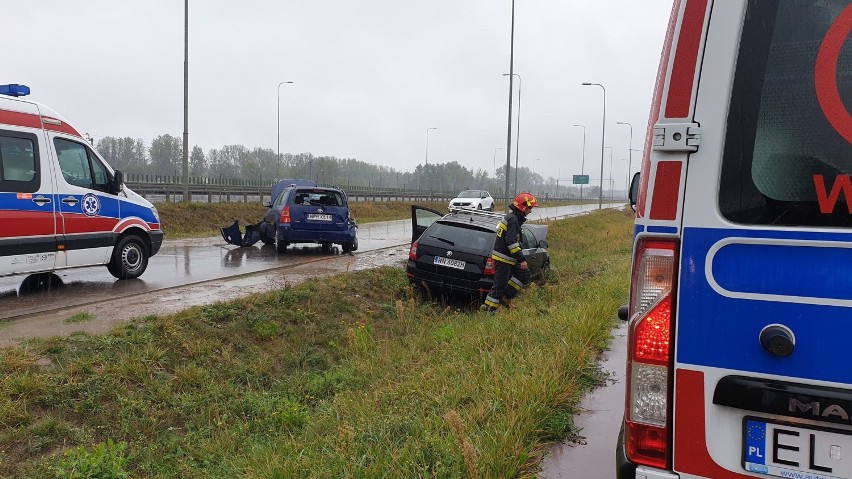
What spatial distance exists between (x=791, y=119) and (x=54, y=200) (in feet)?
28.2

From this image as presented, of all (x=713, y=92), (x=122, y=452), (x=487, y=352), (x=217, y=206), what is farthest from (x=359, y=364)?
(x=217, y=206)

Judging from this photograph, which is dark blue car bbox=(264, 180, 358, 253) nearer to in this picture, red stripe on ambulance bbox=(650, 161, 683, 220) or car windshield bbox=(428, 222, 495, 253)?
car windshield bbox=(428, 222, 495, 253)

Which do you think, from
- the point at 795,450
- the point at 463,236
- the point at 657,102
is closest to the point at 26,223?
the point at 463,236

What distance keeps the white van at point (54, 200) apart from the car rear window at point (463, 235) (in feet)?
15.7

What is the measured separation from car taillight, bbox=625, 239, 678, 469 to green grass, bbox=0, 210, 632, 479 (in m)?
1.06

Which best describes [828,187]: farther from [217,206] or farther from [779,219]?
[217,206]

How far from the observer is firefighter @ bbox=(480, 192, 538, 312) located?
833cm

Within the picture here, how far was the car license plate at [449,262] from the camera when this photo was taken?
928 centimetres

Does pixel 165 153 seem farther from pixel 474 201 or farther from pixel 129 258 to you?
pixel 129 258

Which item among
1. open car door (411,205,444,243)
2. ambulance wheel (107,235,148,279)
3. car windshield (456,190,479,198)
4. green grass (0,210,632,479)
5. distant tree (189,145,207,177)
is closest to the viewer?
green grass (0,210,632,479)

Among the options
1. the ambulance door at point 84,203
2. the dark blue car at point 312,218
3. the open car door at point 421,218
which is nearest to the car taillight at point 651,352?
the ambulance door at point 84,203

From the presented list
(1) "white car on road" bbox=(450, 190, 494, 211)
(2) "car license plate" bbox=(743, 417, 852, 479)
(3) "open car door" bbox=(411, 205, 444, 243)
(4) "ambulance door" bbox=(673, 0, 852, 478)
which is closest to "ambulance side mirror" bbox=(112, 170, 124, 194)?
(3) "open car door" bbox=(411, 205, 444, 243)

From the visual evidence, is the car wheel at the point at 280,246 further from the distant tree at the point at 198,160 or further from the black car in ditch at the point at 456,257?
the distant tree at the point at 198,160

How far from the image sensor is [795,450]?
1.72 meters
